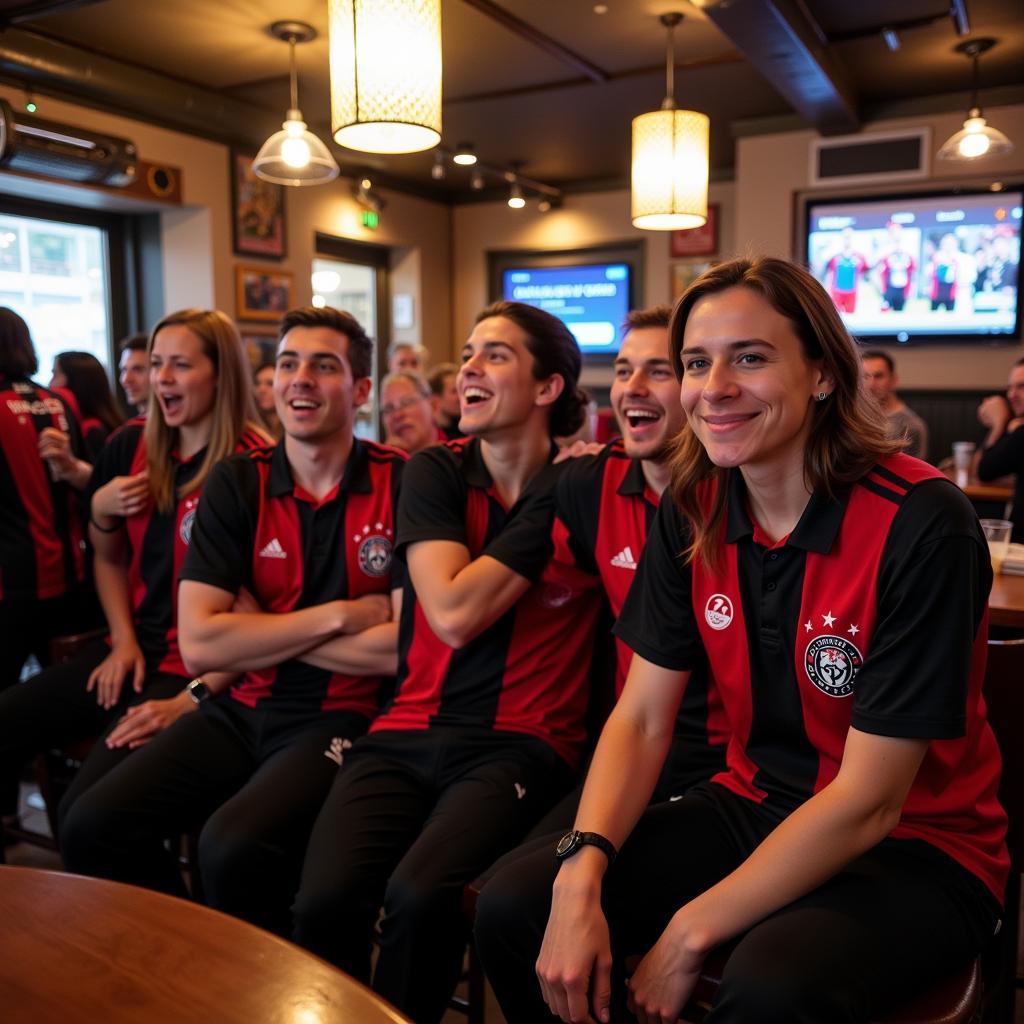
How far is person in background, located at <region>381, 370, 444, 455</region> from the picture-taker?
4.37m

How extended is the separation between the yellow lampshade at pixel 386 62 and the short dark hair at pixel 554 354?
21.2 inches

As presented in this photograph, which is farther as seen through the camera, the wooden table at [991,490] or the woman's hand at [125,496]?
the wooden table at [991,490]

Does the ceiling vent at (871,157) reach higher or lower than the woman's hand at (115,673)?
higher

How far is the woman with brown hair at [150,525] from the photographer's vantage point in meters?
2.41

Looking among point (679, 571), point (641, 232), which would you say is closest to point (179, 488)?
point (679, 571)

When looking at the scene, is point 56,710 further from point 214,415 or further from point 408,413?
point 408,413

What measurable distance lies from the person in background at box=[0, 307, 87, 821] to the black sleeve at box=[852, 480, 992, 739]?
245cm

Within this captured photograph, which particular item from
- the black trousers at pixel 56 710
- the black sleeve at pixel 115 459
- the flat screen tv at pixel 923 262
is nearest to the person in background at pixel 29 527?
the black sleeve at pixel 115 459

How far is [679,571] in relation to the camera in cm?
155

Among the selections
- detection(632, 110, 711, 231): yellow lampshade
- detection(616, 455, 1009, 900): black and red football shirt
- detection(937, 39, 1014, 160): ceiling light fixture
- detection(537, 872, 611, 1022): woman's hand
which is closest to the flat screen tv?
detection(937, 39, 1014, 160): ceiling light fixture

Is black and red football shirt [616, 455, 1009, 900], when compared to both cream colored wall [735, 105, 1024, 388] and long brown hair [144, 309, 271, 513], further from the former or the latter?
cream colored wall [735, 105, 1024, 388]

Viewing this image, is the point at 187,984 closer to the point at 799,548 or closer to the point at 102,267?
the point at 799,548

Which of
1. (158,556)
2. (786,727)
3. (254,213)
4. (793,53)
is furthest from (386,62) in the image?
(254,213)

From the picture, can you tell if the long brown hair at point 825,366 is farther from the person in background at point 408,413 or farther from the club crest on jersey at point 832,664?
the person in background at point 408,413
